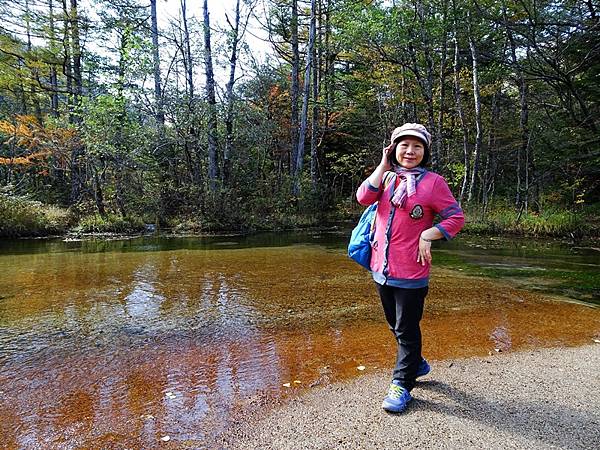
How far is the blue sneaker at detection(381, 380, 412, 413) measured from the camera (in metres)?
2.52

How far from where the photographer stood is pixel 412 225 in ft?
8.66

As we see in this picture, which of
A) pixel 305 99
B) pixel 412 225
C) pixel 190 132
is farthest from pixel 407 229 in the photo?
pixel 305 99

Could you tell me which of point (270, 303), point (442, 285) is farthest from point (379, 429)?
point (442, 285)

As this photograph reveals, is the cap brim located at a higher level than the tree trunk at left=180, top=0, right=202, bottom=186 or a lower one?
lower

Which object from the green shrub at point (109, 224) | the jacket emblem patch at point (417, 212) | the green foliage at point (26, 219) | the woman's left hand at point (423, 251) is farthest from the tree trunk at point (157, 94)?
the woman's left hand at point (423, 251)

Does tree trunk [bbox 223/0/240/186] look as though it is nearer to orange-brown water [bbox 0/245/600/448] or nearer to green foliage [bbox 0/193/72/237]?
green foliage [bbox 0/193/72/237]

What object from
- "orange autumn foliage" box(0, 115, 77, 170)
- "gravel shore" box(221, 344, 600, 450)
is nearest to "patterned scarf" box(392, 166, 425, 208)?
"gravel shore" box(221, 344, 600, 450)

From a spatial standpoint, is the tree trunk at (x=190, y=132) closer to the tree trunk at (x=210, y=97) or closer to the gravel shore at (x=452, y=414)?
the tree trunk at (x=210, y=97)

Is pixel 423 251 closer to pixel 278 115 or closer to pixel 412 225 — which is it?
pixel 412 225

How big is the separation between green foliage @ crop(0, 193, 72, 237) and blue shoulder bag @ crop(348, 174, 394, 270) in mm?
13510

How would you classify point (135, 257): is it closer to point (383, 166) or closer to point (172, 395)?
point (172, 395)

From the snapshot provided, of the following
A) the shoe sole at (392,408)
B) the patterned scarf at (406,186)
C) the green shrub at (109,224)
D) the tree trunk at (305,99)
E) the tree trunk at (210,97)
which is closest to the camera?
the shoe sole at (392,408)

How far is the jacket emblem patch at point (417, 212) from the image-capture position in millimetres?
2615

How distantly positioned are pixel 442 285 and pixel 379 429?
437 cm
